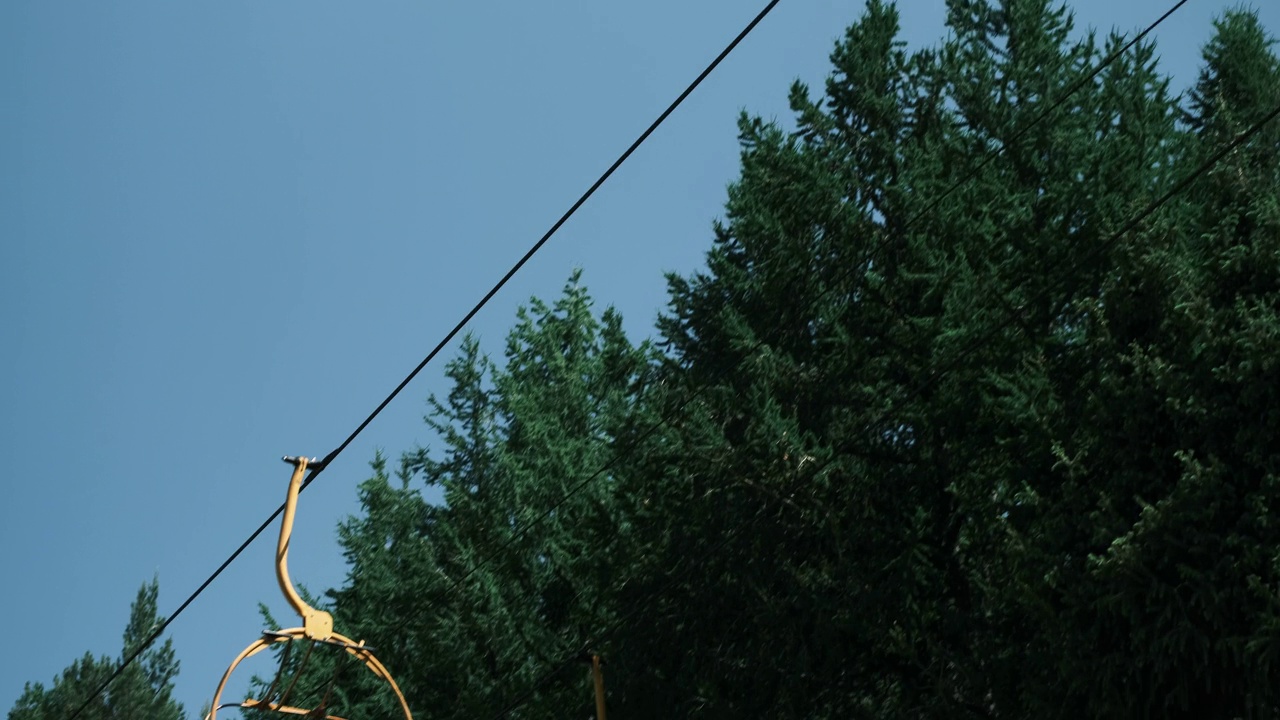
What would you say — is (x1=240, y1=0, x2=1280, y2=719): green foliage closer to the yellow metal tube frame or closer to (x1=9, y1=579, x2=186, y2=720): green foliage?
the yellow metal tube frame

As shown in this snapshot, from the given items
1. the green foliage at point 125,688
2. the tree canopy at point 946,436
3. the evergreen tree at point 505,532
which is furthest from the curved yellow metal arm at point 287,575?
the green foliage at point 125,688

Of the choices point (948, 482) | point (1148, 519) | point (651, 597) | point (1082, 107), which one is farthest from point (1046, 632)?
point (1082, 107)

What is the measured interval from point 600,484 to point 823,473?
880 centimetres

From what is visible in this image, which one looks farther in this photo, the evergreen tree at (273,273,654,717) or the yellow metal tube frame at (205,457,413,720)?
the evergreen tree at (273,273,654,717)

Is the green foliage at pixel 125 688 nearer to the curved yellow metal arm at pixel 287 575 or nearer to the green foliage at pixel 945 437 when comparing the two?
the green foliage at pixel 945 437

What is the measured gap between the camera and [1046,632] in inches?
604

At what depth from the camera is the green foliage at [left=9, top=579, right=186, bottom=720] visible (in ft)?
147

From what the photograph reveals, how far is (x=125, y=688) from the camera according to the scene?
4734 cm

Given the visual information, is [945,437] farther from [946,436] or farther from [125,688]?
[125,688]

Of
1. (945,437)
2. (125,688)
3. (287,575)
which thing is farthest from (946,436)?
(125,688)

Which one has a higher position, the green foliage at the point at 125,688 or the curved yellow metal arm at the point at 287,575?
the green foliage at the point at 125,688

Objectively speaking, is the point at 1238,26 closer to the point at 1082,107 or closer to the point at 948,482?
the point at 1082,107

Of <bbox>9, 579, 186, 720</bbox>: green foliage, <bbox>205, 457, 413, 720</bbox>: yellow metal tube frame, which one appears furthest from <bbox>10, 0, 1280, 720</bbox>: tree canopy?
<bbox>9, 579, 186, 720</bbox>: green foliage

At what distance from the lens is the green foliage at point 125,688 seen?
44750 mm
